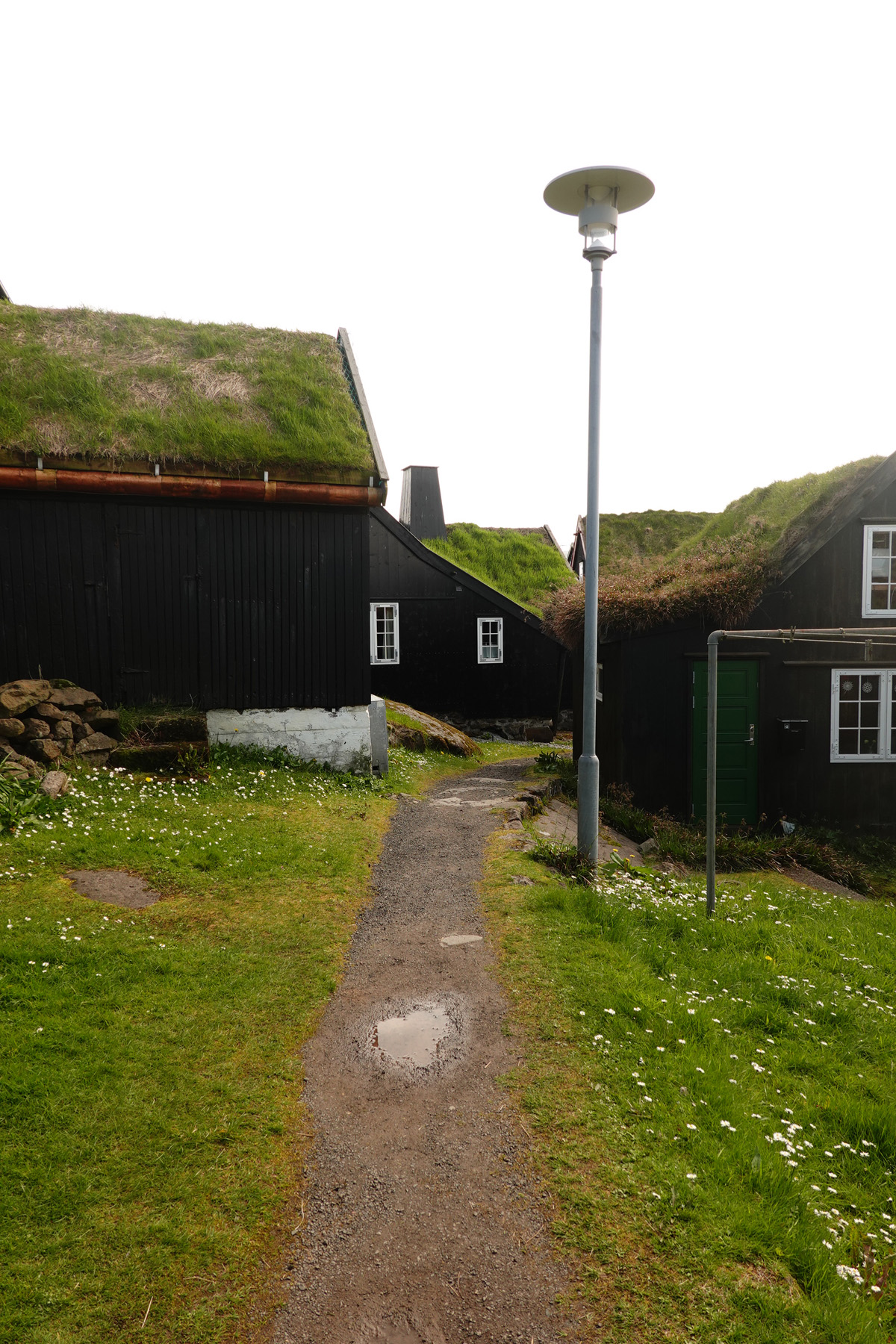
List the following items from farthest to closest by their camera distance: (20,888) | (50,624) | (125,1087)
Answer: (50,624)
(20,888)
(125,1087)

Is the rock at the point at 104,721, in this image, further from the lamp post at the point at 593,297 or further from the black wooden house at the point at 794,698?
the black wooden house at the point at 794,698

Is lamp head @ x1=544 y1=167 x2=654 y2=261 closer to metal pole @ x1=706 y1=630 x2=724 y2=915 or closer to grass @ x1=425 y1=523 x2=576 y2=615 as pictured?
metal pole @ x1=706 y1=630 x2=724 y2=915

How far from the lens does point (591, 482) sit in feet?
24.8

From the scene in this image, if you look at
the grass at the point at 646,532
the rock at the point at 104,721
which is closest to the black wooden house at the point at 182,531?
the rock at the point at 104,721

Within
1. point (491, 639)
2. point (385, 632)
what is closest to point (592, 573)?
point (385, 632)

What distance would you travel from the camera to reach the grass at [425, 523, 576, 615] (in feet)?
91.5

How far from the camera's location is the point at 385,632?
23078mm

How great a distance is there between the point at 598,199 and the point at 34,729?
349 inches

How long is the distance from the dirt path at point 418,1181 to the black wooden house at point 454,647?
56.1 ft

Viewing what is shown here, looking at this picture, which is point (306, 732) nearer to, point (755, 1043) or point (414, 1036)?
point (414, 1036)

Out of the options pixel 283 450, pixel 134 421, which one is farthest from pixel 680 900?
pixel 134 421

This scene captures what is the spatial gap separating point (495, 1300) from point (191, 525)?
36.8 feet

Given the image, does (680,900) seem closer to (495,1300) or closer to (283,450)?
(495,1300)

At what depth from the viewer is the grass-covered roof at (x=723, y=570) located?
12.6 meters
